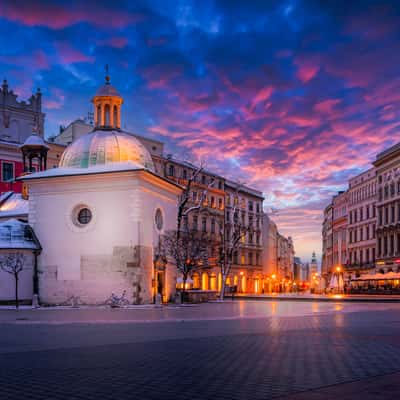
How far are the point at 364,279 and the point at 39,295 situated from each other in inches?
1272

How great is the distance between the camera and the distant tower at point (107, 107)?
45.2m

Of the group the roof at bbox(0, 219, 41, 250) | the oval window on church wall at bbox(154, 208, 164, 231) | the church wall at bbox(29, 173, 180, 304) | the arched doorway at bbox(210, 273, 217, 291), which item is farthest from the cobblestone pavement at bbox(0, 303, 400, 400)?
the arched doorway at bbox(210, 273, 217, 291)

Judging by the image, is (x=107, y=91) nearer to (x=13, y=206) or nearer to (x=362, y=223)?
(x=13, y=206)

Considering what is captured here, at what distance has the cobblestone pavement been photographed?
8.38 m

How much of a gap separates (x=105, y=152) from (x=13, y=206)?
1255cm

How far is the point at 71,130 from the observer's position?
7012 cm

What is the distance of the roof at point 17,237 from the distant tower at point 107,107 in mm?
9772

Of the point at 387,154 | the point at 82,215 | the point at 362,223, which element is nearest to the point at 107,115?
the point at 82,215

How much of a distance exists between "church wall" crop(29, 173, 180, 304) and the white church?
0.21 ft

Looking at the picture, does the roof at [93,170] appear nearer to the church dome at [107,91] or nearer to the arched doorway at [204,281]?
the church dome at [107,91]

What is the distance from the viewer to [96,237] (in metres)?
39.2

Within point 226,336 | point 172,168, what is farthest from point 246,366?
point 172,168

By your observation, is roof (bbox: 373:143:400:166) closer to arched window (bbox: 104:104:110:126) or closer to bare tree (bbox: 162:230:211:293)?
bare tree (bbox: 162:230:211:293)

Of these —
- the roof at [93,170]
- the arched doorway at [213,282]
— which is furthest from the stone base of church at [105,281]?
the arched doorway at [213,282]
